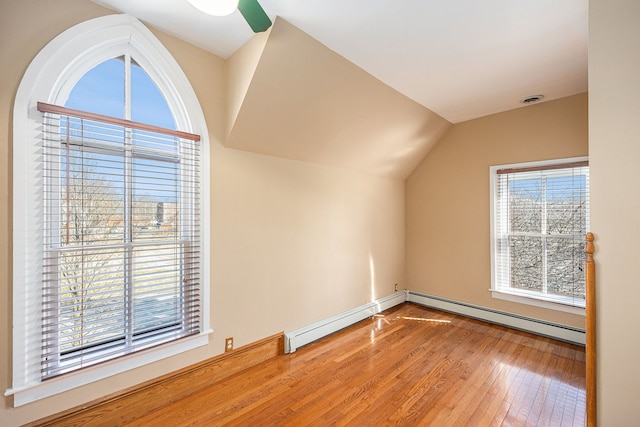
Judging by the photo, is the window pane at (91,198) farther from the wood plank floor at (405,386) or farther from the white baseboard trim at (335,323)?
the white baseboard trim at (335,323)

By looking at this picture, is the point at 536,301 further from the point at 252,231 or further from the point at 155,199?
the point at 155,199

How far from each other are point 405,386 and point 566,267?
234 cm

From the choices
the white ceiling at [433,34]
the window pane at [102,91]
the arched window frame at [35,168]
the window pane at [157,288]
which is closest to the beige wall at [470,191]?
the white ceiling at [433,34]

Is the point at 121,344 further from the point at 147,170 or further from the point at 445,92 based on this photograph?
the point at 445,92

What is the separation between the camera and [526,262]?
132 inches

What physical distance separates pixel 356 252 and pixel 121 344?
255 cm

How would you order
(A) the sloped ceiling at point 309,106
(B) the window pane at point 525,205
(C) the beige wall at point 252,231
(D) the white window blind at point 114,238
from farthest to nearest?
(B) the window pane at point 525,205
(A) the sloped ceiling at point 309,106
(D) the white window blind at point 114,238
(C) the beige wall at point 252,231

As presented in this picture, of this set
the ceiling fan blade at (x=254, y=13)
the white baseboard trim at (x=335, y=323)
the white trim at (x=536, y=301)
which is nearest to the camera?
the ceiling fan blade at (x=254, y=13)

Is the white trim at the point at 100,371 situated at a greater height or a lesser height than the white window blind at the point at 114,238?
lesser

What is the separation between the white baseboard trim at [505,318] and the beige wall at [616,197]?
6.15 ft

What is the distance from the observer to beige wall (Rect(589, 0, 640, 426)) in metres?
1.39

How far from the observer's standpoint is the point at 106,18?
1.76 m

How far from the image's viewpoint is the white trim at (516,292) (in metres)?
2.97

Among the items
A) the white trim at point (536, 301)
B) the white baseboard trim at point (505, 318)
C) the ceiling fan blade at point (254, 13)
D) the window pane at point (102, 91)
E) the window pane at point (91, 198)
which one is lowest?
the white baseboard trim at point (505, 318)
